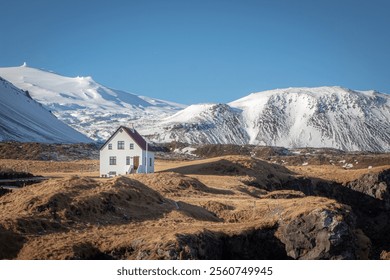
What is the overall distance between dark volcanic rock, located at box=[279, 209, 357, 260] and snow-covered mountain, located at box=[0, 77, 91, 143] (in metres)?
132

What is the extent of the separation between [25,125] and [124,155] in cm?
12445

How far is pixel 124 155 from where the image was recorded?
2336 inches

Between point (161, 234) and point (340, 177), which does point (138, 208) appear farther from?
point (340, 177)

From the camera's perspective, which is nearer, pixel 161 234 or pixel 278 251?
pixel 161 234

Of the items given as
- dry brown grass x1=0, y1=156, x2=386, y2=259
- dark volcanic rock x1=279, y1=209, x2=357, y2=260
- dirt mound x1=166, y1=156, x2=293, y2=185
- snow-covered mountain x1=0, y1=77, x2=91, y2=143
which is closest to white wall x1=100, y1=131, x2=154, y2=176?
dirt mound x1=166, y1=156, x2=293, y2=185

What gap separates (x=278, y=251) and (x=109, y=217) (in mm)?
9200

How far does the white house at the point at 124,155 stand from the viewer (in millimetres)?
58469

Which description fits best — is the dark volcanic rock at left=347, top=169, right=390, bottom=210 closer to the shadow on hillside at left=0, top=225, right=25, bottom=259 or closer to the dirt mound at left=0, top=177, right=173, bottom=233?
the dirt mound at left=0, top=177, right=173, bottom=233

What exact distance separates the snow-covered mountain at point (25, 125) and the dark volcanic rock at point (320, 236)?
13200 cm

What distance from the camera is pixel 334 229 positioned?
2612 cm

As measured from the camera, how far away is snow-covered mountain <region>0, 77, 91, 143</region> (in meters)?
158

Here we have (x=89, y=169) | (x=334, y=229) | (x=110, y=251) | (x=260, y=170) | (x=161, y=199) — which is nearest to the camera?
(x=110, y=251)

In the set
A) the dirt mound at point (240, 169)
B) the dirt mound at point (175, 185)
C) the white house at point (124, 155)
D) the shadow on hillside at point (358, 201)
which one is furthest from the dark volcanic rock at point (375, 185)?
the white house at point (124, 155)
